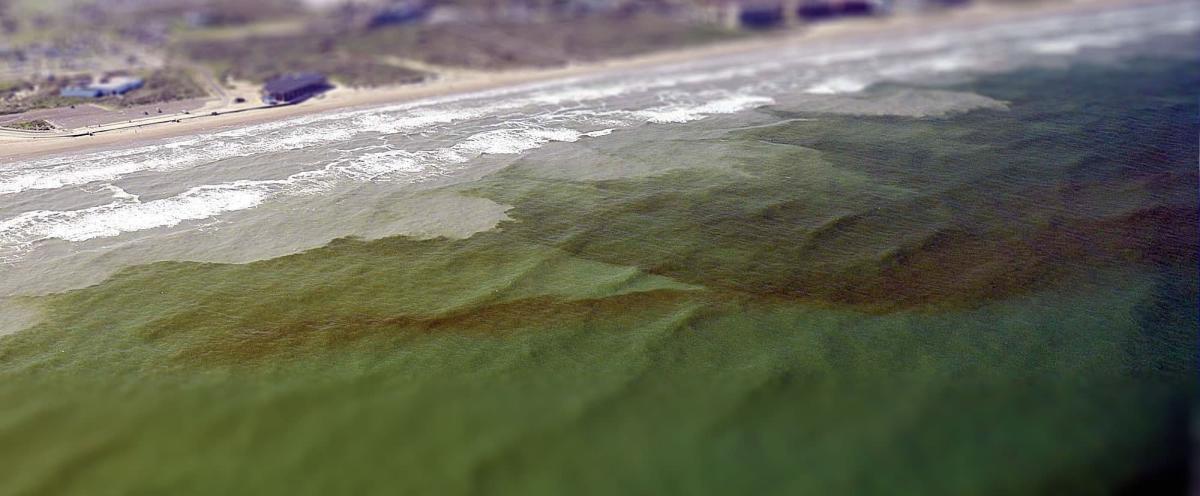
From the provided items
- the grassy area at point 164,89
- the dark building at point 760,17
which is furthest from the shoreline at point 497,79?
the grassy area at point 164,89

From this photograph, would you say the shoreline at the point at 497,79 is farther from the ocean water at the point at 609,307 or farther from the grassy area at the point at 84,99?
the grassy area at the point at 84,99

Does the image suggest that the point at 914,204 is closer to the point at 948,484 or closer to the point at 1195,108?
the point at 948,484

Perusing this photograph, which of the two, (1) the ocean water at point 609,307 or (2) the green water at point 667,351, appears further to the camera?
(1) the ocean water at point 609,307

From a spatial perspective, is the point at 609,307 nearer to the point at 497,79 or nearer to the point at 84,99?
the point at 497,79

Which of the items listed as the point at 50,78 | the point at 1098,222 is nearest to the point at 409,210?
the point at 1098,222

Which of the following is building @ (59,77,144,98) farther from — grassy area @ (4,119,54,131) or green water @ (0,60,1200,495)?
green water @ (0,60,1200,495)

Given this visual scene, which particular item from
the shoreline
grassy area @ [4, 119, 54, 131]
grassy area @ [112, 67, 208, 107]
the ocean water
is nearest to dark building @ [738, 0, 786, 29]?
the shoreline

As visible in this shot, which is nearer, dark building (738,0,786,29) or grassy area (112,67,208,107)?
grassy area (112,67,208,107)
